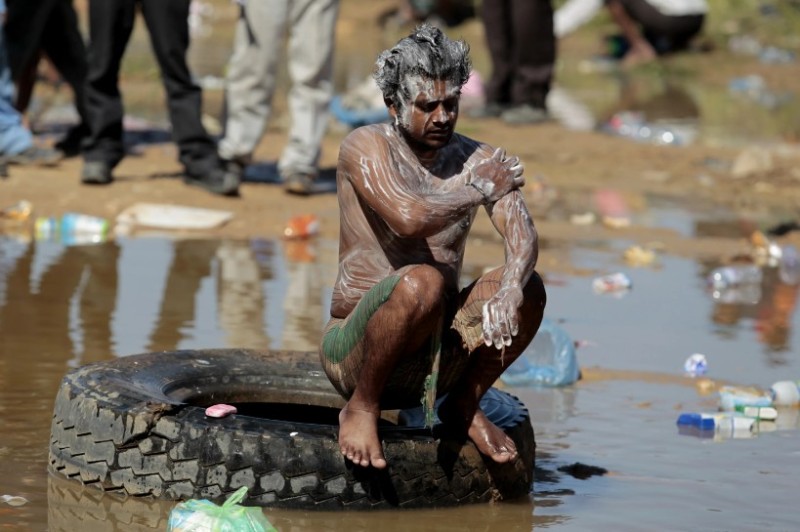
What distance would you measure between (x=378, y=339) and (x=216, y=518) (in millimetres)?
765

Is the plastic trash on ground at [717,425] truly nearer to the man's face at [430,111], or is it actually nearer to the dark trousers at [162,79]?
the man's face at [430,111]

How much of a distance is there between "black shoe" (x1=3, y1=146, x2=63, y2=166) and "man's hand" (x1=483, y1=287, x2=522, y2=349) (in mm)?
6080

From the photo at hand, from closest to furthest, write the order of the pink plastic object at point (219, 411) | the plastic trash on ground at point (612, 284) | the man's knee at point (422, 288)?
the man's knee at point (422, 288), the pink plastic object at point (219, 411), the plastic trash on ground at point (612, 284)

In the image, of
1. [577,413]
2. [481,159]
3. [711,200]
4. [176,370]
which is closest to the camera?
[481,159]

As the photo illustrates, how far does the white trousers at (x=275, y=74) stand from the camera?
950 centimetres

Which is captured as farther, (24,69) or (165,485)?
(24,69)

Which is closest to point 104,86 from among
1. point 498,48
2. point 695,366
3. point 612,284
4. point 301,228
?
point 301,228

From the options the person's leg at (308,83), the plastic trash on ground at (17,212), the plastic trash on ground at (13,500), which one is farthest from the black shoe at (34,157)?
the plastic trash on ground at (13,500)

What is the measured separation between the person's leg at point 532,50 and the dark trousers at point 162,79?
4264mm

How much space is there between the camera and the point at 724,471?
17.3 ft

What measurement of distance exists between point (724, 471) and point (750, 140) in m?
9.26

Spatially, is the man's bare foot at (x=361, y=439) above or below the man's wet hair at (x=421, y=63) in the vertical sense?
below

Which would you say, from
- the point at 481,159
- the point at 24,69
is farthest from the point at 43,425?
the point at 24,69

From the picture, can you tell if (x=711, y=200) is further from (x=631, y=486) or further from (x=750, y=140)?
(x=631, y=486)
